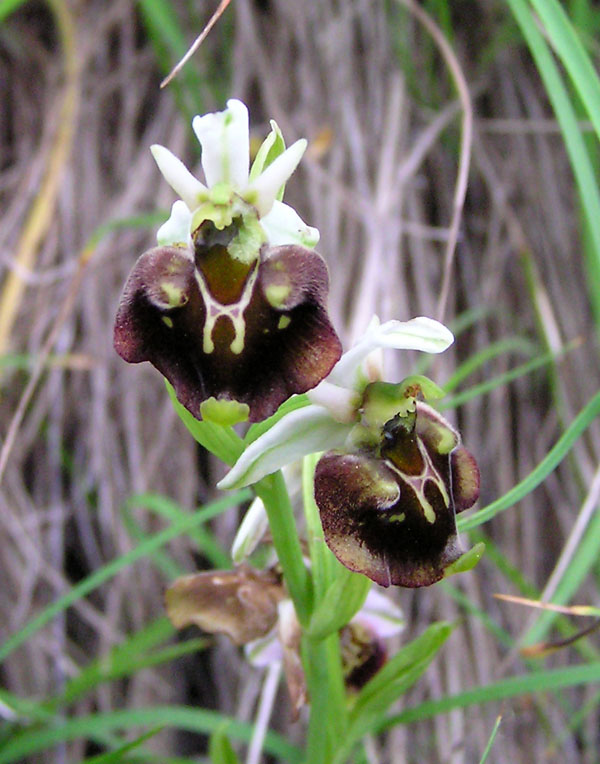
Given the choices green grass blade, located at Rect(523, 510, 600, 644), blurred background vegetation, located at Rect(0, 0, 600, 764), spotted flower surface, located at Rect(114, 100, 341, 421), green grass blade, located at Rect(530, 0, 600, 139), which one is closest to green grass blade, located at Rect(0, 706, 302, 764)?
blurred background vegetation, located at Rect(0, 0, 600, 764)

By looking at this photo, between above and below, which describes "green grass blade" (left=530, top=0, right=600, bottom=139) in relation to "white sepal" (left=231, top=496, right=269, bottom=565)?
Answer: above

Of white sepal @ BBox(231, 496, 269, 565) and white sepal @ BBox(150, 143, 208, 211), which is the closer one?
white sepal @ BBox(150, 143, 208, 211)

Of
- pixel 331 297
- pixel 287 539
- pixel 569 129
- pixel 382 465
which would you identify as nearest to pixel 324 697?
pixel 287 539

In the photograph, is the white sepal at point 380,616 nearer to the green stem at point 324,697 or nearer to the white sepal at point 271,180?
the green stem at point 324,697

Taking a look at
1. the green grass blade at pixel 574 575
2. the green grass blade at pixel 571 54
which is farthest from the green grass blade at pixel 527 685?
the green grass blade at pixel 571 54

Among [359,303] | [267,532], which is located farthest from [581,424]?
[359,303]

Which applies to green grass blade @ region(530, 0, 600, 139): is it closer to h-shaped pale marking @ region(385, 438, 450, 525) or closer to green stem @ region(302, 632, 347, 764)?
h-shaped pale marking @ region(385, 438, 450, 525)
